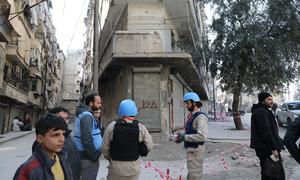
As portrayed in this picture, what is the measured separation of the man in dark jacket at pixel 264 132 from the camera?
4.48 metres

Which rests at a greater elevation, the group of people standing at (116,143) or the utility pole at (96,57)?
the utility pole at (96,57)

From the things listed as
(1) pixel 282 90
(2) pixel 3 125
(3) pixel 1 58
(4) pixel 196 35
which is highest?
(4) pixel 196 35

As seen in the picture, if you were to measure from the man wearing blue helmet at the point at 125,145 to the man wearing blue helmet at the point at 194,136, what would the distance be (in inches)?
39.7

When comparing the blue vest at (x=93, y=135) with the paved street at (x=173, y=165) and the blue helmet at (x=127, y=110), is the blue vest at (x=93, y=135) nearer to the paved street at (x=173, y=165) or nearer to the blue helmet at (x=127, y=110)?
the blue helmet at (x=127, y=110)

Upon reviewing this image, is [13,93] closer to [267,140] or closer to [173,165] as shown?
[173,165]

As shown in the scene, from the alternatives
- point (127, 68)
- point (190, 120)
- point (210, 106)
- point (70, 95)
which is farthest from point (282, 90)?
point (70, 95)

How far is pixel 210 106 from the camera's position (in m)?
65.6

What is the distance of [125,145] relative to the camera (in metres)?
3.76

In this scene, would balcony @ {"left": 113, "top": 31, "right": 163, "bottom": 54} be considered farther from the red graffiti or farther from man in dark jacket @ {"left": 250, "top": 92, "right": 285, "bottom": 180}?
man in dark jacket @ {"left": 250, "top": 92, "right": 285, "bottom": 180}

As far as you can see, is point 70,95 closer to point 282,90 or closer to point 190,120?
point 282,90

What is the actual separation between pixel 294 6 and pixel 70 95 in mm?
66827

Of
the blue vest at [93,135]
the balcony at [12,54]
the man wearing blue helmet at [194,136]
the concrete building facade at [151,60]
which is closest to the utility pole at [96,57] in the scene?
the concrete building facade at [151,60]

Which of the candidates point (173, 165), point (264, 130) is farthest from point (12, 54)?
point (264, 130)

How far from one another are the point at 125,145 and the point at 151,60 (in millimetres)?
10956
